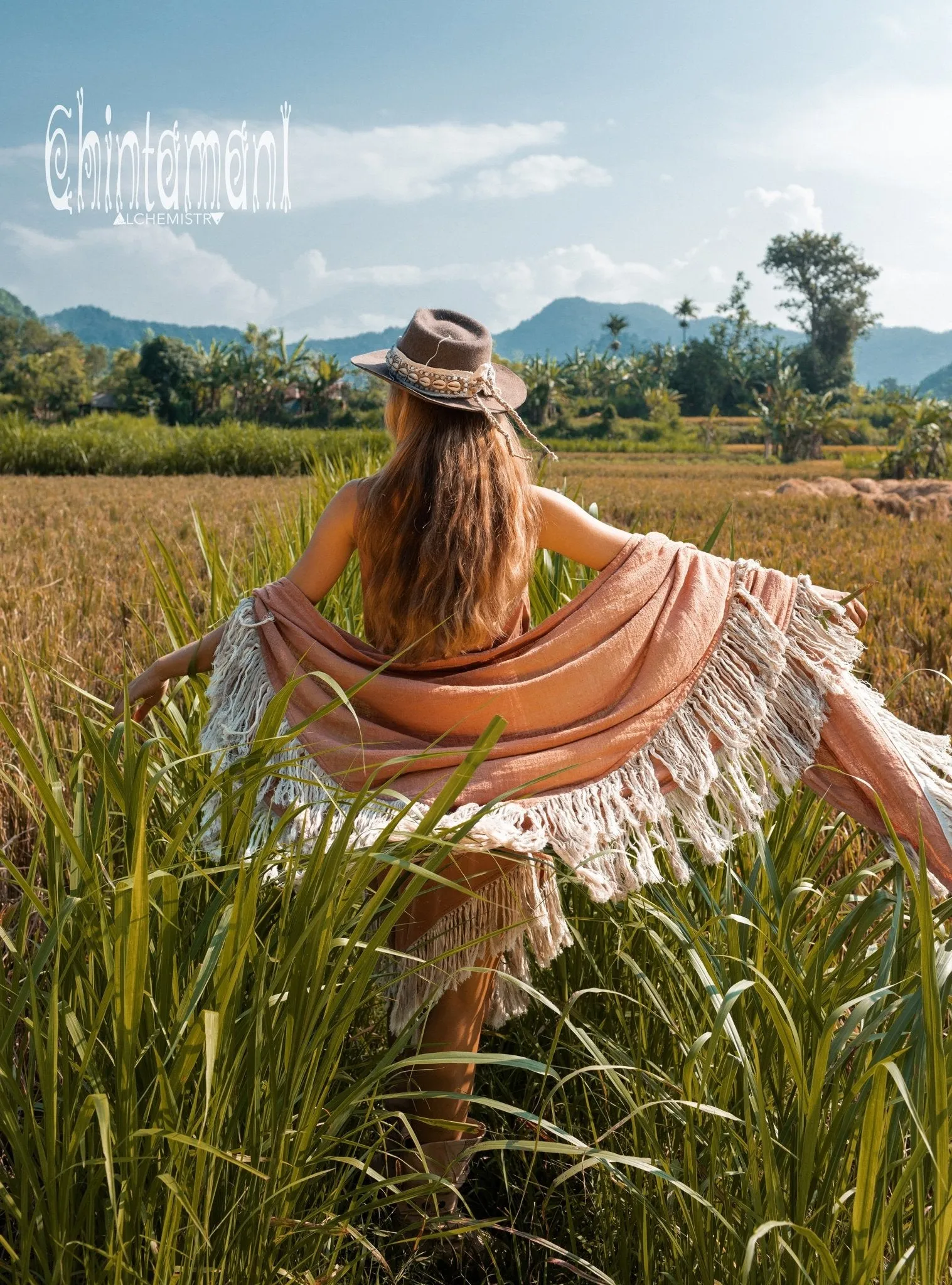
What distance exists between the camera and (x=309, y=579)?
1.77 metres

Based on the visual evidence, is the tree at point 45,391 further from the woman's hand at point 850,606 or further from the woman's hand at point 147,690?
the woman's hand at point 850,606

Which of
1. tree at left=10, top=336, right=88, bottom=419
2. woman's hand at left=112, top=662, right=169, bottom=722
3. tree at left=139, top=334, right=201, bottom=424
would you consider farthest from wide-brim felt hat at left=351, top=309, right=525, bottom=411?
tree at left=139, top=334, right=201, bottom=424

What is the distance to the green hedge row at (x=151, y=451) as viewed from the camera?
17.4 meters

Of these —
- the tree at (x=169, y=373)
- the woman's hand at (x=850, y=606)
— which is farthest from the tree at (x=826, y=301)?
the woman's hand at (x=850, y=606)

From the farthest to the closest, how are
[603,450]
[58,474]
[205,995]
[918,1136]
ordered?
[603,450], [58,474], [205,995], [918,1136]

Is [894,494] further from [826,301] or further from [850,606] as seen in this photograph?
[826,301]

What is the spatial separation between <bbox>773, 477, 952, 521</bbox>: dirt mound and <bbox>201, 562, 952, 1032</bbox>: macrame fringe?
9.03 meters

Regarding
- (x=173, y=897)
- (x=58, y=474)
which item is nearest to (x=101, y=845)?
(x=173, y=897)

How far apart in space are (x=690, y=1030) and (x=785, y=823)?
0.48 metres

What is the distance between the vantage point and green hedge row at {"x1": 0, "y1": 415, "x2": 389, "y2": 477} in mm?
17422

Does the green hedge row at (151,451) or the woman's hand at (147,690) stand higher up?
the green hedge row at (151,451)

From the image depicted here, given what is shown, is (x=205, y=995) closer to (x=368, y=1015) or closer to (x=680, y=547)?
(x=368, y=1015)

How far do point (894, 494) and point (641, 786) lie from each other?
11221 mm

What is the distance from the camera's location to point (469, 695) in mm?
1579
